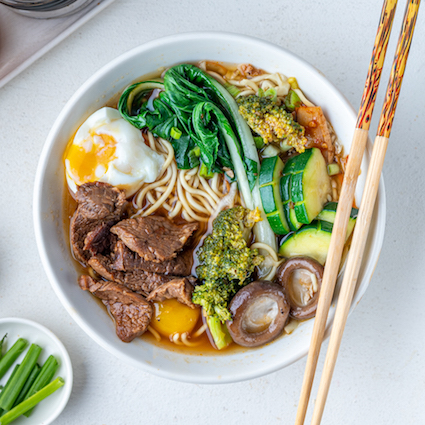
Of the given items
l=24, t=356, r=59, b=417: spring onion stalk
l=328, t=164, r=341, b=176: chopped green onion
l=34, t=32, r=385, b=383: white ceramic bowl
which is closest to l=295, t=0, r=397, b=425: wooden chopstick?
l=34, t=32, r=385, b=383: white ceramic bowl

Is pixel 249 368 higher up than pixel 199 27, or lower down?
lower down

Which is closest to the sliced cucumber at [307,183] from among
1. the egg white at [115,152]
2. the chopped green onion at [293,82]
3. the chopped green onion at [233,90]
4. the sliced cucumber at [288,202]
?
the sliced cucumber at [288,202]

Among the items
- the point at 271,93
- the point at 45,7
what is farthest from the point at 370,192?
the point at 45,7

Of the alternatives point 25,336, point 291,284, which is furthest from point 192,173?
point 25,336

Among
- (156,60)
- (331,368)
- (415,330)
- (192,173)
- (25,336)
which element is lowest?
(415,330)

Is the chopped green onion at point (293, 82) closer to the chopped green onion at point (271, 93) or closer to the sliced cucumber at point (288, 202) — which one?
the chopped green onion at point (271, 93)

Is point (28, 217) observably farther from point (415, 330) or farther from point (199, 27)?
point (415, 330)

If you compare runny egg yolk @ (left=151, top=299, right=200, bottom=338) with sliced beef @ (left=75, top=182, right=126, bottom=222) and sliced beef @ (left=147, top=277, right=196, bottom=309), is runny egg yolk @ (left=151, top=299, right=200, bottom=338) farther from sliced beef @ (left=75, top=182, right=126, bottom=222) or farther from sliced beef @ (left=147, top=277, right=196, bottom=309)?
sliced beef @ (left=75, top=182, right=126, bottom=222)
